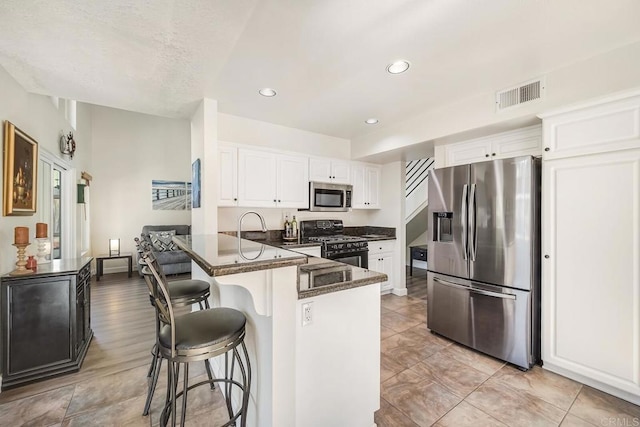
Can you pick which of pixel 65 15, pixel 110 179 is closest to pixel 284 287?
pixel 65 15

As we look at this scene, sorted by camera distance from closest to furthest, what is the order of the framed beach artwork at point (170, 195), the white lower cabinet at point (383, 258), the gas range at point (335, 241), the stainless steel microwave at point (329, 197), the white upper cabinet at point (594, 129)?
the white upper cabinet at point (594, 129)
the gas range at point (335, 241)
the stainless steel microwave at point (329, 197)
the white lower cabinet at point (383, 258)
the framed beach artwork at point (170, 195)

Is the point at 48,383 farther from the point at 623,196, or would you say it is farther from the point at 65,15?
the point at 623,196

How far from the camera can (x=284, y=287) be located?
1335mm

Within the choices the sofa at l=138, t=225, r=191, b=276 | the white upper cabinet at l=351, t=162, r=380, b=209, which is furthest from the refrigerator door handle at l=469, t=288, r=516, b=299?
the sofa at l=138, t=225, r=191, b=276

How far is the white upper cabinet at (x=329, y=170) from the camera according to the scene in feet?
13.6

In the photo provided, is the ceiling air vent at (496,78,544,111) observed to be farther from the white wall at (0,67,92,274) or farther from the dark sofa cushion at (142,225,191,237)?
the dark sofa cushion at (142,225,191,237)

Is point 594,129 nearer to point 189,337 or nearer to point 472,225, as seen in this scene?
point 472,225

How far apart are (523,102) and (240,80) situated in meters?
2.57

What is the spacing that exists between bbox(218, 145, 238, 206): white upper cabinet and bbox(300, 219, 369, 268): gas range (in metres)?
1.28

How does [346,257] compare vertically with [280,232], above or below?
below

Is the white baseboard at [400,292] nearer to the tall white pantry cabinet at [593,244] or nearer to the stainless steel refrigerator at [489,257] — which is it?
the stainless steel refrigerator at [489,257]

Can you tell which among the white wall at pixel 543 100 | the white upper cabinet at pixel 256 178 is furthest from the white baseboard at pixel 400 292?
the white upper cabinet at pixel 256 178

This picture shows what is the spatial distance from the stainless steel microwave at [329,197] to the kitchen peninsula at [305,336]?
2420 millimetres

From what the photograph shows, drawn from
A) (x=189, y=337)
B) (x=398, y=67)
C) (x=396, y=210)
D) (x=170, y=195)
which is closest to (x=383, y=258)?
(x=396, y=210)
